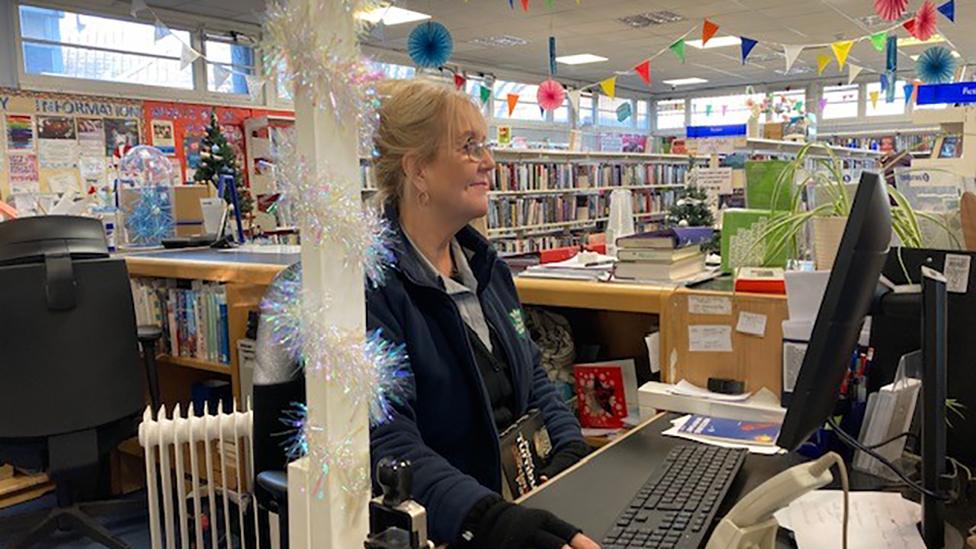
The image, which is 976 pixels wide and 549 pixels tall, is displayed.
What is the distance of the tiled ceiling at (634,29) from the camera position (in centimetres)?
719

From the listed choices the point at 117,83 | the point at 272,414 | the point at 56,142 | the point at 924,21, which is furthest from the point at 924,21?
the point at 56,142

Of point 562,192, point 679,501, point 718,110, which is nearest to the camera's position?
point 679,501

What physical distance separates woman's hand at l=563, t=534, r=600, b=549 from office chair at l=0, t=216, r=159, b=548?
1985mm

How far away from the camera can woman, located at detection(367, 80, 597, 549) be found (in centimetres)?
127

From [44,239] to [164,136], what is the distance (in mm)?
4837

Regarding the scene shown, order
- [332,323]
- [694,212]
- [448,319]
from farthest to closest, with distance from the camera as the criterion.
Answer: [694,212], [448,319], [332,323]

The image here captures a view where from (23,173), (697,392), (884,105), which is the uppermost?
(884,105)

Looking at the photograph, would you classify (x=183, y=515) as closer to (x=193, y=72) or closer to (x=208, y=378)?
(x=208, y=378)

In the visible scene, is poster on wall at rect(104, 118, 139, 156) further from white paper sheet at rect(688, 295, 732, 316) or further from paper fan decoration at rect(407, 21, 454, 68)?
white paper sheet at rect(688, 295, 732, 316)

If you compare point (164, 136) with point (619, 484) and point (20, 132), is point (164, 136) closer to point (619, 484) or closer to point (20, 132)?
point (20, 132)

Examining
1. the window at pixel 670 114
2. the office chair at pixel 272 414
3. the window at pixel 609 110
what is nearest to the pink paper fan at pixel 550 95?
the office chair at pixel 272 414

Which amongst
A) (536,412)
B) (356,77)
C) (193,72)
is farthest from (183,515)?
(193,72)

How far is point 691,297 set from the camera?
1704 mm

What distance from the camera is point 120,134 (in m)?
6.52
